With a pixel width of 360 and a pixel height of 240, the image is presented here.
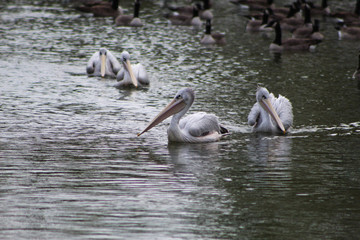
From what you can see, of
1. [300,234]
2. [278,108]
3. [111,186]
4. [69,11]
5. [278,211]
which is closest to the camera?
[300,234]

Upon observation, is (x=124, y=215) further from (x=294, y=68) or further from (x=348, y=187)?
(x=294, y=68)

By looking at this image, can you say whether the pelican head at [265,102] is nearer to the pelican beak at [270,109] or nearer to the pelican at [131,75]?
the pelican beak at [270,109]

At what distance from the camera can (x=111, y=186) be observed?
8.45 m

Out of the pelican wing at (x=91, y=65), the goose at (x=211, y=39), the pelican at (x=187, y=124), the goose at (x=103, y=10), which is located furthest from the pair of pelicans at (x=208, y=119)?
the goose at (x=103, y=10)

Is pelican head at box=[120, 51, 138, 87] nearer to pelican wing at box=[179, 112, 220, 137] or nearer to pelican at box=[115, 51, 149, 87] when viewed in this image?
pelican at box=[115, 51, 149, 87]

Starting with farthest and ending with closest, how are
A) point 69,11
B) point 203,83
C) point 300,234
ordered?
1. point 69,11
2. point 203,83
3. point 300,234

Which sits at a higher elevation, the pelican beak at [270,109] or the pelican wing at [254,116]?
the pelican beak at [270,109]

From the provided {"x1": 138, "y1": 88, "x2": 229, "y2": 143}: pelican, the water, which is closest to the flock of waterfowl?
{"x1": 138, "y1": 88, "x2": 229, "y2": 143}: pelican

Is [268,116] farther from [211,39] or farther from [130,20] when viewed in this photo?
[130,20]

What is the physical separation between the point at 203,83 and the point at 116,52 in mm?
4427

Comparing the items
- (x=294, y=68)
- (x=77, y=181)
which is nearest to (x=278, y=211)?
(x=77, y=181)

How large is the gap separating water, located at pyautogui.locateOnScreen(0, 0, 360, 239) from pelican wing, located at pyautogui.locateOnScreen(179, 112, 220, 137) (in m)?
0.28

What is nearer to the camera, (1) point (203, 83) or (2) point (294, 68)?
(1) point (203, 83)

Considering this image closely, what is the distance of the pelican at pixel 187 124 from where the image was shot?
11109 millimetres
